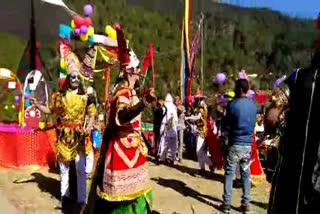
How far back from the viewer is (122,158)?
13.0ft

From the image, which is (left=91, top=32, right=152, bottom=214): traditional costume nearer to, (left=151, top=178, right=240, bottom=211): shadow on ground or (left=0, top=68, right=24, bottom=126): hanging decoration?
(left=151, top=178, right=240, bottom=211): shadow on ground

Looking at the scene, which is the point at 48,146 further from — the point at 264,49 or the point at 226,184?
the point at 264,49

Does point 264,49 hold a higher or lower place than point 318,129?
higher

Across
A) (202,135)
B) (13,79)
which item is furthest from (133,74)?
(13,79)

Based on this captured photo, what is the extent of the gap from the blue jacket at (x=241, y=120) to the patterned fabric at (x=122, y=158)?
6.08 ft

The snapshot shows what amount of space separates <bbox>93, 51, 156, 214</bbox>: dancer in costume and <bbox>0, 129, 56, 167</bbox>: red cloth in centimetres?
444

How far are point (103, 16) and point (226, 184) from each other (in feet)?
102

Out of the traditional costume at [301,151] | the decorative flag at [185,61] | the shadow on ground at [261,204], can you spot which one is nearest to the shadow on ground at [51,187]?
the shadow on ground at [261,204]

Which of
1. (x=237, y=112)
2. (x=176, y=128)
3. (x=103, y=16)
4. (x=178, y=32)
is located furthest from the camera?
(x=178, y=32)

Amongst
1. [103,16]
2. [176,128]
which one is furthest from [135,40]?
[176,128]

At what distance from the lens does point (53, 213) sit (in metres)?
5.75

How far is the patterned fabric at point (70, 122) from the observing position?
5.56 metres

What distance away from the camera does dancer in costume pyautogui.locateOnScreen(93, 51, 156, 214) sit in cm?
396

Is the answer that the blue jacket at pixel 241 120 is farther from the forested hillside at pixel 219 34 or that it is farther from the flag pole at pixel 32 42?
the forested hillside at pixel 219 34
